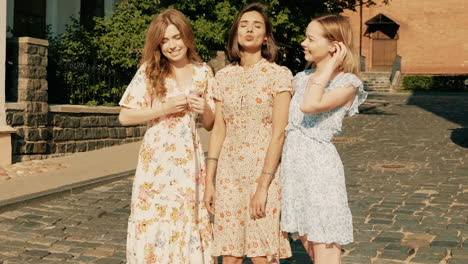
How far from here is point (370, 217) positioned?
6.88 meters

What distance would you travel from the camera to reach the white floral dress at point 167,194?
145 inches

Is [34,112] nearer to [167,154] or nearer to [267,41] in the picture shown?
[167,154]

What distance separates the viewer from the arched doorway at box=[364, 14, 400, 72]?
1682 inches

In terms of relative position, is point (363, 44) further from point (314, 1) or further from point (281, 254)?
point (281, 254)

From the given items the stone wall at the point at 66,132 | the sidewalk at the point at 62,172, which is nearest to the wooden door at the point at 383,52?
the stone wall at the point at 66,132

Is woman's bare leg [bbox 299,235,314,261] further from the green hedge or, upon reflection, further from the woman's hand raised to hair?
the green hedge

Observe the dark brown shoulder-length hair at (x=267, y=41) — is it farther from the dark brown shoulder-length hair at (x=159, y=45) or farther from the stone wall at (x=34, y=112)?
the stone wall at (x=34, y=112)

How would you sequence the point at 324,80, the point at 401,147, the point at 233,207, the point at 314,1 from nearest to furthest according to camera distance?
1. the point at 324,80
2. the point at 233,207
3. the point at 401,147
4. the point at 314,1

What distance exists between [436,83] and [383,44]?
6404mm

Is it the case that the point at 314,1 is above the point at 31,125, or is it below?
above

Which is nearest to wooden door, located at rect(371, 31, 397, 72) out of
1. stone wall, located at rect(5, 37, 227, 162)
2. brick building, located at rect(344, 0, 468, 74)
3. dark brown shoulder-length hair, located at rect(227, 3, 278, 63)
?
brick building, located at rect(344, 0, 468, 74)

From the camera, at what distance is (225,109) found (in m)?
3.67

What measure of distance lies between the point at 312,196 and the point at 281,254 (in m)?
0.45

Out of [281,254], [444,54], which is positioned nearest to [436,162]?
[281,254]
